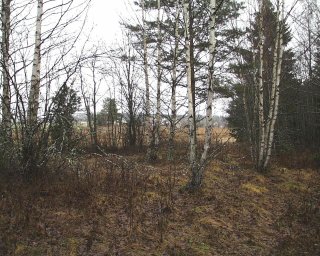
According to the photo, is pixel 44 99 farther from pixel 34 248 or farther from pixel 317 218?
pixel 317 218

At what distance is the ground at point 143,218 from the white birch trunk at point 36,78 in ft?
4.60

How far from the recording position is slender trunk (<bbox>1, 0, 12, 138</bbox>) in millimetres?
6520

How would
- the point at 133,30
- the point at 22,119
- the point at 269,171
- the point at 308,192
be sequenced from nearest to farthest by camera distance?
the point at 22,119, the point at 308,192, the point at 269,171, the point at 133,30

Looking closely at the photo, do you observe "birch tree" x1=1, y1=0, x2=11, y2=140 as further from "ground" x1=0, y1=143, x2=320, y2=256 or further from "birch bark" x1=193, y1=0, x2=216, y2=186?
"birch bark" x1=193, y1=0, x2=216, y2=186

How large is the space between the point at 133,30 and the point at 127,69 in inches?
84.8

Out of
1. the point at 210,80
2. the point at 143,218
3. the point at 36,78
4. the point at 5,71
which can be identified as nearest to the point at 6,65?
the point at 5,71

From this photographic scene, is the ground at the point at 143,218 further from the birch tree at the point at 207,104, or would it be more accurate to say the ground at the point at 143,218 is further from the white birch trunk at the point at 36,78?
the white birch trunk at the point at 36,78

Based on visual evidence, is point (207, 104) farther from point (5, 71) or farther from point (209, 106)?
point (5, 71)

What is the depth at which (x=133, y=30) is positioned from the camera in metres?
14.9

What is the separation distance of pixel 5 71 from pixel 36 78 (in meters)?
0.78

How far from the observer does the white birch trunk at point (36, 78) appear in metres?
6.67

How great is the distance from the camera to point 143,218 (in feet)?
20.0

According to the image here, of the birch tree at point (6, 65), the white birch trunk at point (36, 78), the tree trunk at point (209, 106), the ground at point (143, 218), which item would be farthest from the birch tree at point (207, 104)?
the birch tree at point (6, 65)

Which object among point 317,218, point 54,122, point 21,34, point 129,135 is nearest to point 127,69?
point 129,135
